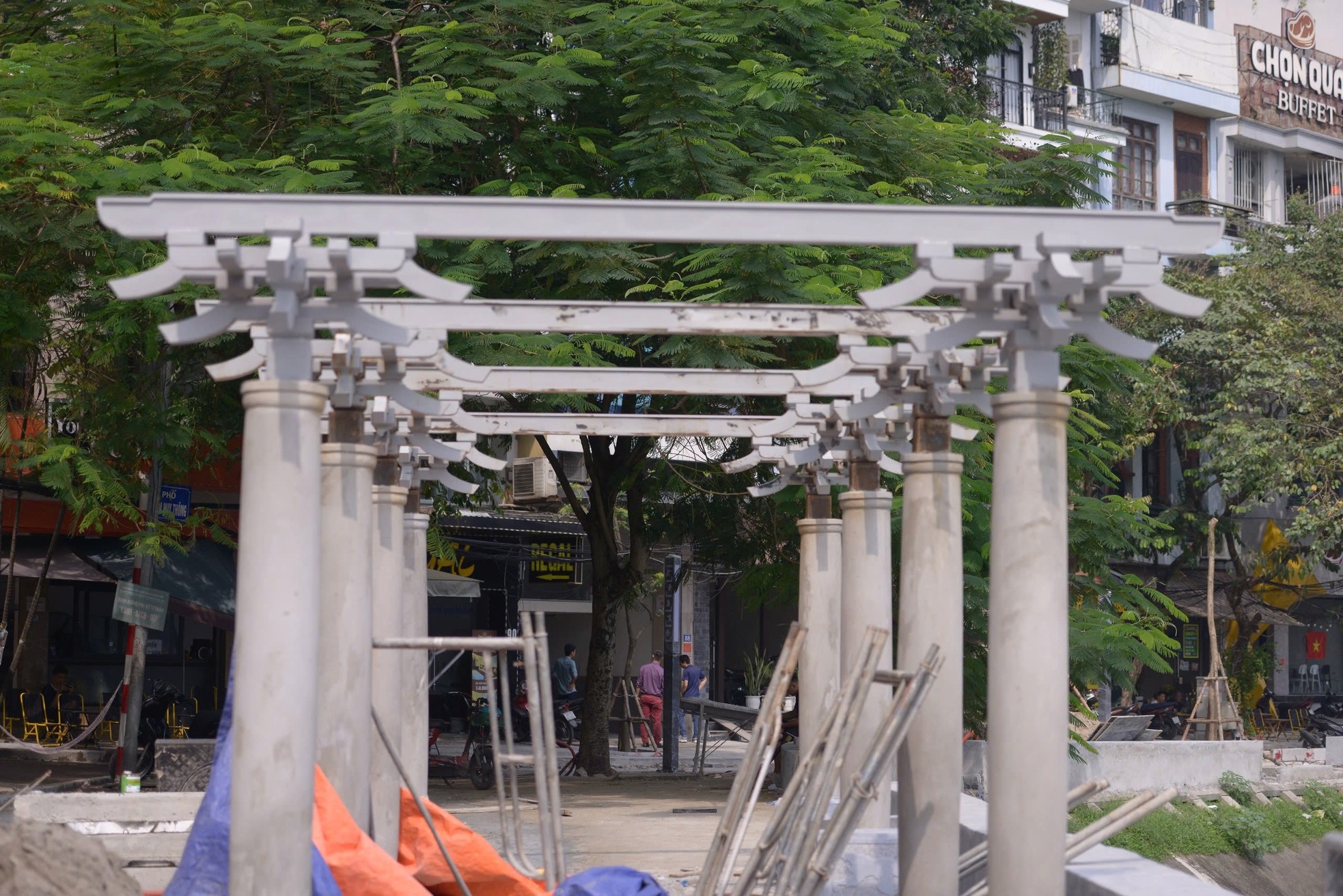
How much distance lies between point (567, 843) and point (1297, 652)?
105 ft

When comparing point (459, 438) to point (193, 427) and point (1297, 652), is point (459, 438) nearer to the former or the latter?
point (193, 427)

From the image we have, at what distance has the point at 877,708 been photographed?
378 inches

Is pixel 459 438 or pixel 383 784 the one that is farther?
pixel 459 438

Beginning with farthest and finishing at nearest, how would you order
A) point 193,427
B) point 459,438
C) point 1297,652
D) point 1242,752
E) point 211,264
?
point 1297,652 < point 1242,752 < point 193,427 < point 459,438 < point 211,264

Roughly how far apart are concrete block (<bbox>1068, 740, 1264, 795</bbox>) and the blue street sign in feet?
33.4

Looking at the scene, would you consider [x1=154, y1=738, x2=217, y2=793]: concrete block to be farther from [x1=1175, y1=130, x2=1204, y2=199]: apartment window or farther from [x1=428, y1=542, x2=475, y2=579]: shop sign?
[x1=1175, y1=130, x2=1204, y2=199]: apartment window

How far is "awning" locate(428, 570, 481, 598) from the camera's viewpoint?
75.8 feet

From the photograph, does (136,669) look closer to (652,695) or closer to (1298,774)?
(652,695)

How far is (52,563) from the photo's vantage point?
67.5 feet

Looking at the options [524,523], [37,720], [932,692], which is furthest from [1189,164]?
[932,692]

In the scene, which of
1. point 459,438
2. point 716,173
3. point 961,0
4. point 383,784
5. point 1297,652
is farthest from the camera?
point 1297,652

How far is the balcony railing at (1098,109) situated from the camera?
37250 millimetres

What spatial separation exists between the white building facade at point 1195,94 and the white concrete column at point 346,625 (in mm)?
28070

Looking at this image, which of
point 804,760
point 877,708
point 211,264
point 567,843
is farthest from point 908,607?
point 567,843
